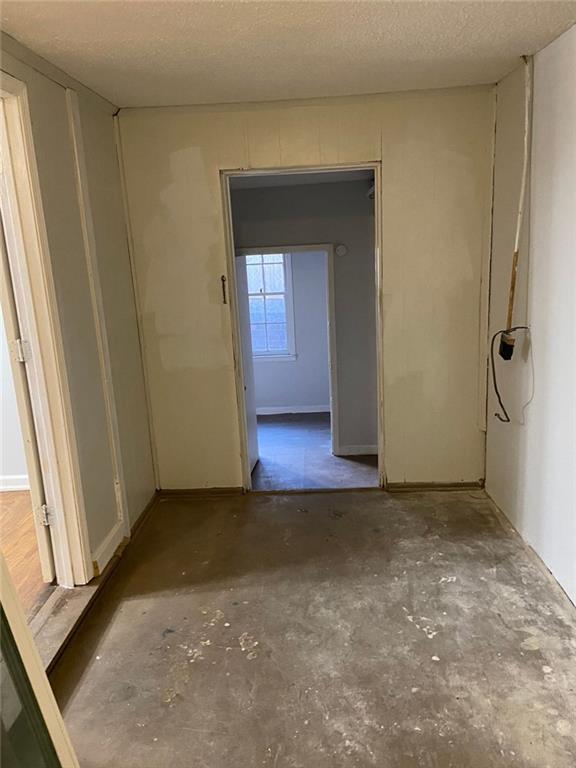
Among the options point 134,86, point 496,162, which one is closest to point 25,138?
point 134,86

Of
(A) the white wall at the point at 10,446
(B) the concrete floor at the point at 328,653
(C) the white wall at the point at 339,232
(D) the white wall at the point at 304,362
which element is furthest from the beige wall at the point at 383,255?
(D) the white wall at the point at 304,362

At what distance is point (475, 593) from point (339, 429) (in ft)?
9.24

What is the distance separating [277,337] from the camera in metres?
7.24

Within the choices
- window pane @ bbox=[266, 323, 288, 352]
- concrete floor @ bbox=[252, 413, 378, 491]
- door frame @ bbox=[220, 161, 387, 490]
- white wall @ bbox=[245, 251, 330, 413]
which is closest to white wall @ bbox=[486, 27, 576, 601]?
door frame @ bbox=[220, 161, 387, 490]

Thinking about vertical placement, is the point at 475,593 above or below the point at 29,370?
below

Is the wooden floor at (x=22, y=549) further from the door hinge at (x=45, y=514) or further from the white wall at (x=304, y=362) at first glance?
the white wall at (x=304, y=362)

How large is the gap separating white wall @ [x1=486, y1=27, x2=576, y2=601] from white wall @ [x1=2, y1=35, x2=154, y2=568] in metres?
2.15

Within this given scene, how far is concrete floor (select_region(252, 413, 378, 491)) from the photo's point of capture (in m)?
4.32

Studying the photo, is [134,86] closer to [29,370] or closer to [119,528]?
[29,370]

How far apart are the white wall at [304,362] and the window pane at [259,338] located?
16cm

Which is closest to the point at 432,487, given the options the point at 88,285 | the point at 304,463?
the point at 304,463

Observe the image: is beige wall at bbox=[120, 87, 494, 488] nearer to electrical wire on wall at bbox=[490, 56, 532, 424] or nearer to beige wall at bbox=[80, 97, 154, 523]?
beige wall at bbox=[80, 97, 154, 523]

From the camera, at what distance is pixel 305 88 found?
113 inches

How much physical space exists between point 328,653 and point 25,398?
1.65 metres
